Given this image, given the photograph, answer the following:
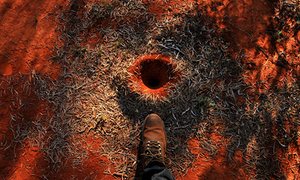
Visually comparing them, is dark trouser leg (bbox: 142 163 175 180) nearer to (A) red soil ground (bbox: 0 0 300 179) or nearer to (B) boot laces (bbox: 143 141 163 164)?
(B) boot laces (bbox: 143 141 163 164)

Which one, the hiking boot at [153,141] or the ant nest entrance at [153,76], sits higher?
the ant nest entrance at [153,76]

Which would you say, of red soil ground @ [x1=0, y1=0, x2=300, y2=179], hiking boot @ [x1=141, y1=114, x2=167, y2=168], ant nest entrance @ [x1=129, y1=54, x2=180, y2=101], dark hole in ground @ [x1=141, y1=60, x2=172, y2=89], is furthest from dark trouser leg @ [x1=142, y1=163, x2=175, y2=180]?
dark hole in ground @ [x1=141, y1=60, x2=172, y2=89]

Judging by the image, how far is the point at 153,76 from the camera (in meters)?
3.55

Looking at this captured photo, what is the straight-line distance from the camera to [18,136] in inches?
125

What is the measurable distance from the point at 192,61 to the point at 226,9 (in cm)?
80

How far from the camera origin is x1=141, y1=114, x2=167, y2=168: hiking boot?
3020 mm

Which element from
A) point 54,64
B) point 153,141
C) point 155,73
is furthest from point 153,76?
point 54,64

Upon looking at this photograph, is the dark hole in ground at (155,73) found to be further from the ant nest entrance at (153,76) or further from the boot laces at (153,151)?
the boot laces at (153,151)

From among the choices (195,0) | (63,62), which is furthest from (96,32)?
A: (195,0)

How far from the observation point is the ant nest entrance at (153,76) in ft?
11.1

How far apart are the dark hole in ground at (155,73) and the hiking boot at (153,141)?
45cm

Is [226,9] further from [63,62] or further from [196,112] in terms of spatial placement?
[63,62]

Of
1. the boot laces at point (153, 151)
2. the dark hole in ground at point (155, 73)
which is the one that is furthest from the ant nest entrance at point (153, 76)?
the boot laces at point (153, 151)

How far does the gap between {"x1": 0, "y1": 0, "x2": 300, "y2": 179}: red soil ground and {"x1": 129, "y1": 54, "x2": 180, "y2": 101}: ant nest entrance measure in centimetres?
58
